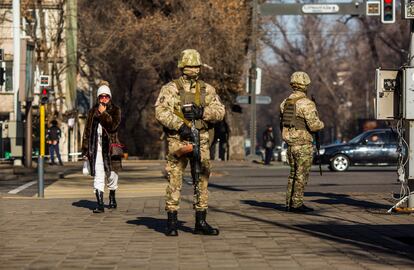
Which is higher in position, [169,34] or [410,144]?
[169,34]

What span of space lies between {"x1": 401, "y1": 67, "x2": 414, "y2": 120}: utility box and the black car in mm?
18274

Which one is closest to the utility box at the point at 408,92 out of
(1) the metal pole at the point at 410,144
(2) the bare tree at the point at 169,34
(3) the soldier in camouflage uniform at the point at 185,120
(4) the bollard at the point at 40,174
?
(1) the metal pole at the point at 410,144

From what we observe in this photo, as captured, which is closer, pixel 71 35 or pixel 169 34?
pixel 169 34

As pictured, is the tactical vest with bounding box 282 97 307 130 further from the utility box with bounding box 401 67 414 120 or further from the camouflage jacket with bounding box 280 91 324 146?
the utility box with bounding box 401 67 414 120

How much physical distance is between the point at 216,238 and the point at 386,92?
429cm

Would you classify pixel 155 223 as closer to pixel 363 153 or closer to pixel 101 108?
pixel 101 108

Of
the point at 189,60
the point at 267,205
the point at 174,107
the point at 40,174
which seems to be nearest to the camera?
the point at 174,107

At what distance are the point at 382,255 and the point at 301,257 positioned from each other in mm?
735

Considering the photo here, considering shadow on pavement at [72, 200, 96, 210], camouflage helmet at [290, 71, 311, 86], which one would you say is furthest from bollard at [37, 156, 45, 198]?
camouflage helmet at [290, 71, 311, 86]

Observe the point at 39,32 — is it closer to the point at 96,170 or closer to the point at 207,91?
the point at 96,170

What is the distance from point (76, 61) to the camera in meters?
48.7

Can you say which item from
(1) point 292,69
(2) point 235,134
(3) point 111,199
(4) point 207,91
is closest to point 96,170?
(3) point 111,199

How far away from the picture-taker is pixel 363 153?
32.3m

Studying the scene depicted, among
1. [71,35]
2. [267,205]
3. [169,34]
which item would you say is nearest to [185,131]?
[267,205]
